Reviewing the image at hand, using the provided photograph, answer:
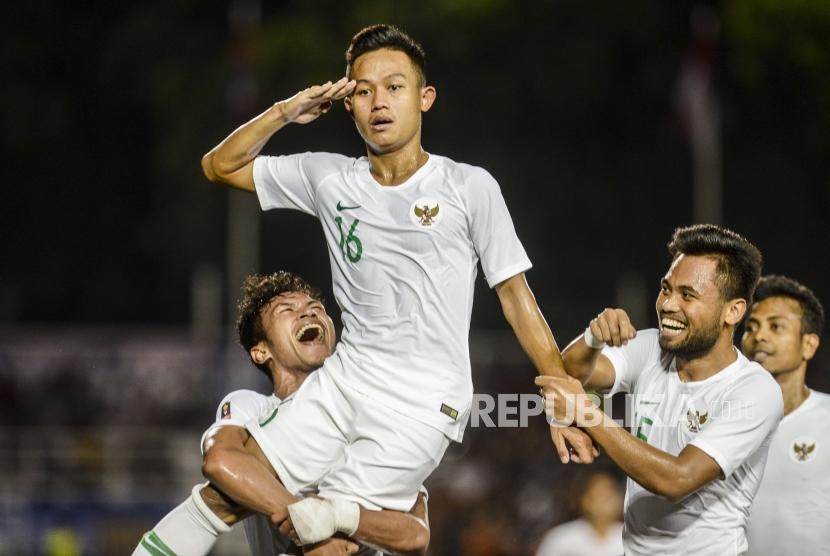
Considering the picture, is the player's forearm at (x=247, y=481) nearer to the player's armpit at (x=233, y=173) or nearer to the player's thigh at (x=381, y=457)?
the player's thigh at (x=381, y=457)

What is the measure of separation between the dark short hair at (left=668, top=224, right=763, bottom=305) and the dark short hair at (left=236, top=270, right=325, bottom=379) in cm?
192

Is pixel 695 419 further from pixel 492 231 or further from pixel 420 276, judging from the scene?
pixel 420 276

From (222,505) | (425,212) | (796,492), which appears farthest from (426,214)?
(796,492)

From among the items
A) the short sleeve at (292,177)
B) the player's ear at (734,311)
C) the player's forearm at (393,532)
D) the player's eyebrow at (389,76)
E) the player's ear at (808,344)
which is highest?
the player's eyebrow at (389,76)

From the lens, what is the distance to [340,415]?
522 centimetres

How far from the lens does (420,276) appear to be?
515 cm

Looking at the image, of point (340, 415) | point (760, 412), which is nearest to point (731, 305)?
point (760, 412)

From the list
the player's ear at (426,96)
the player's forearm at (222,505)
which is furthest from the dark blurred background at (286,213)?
the player's ear at (426,96)

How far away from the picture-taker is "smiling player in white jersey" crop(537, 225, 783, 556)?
5.27m

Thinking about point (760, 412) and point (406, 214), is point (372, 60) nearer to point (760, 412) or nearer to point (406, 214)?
point (406, 214)

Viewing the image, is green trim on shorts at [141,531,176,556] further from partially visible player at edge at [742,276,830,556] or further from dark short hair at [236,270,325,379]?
partially visible player at edge at [742,276,830,556]

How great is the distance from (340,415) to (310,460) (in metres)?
0.23

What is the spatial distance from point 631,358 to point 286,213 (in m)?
23.5

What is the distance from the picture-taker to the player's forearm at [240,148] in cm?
541
